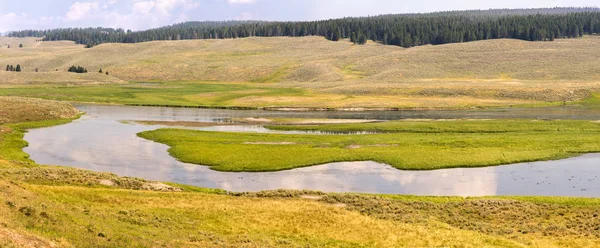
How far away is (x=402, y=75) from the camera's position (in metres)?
156

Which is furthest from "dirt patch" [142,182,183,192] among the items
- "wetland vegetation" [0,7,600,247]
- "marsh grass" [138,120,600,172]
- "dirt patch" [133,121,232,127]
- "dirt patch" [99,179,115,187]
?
"dirt patch" [133,121,232,127]

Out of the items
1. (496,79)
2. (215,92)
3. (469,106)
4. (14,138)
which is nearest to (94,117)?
(14,138)

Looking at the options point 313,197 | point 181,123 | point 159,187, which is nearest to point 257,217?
point 313,197

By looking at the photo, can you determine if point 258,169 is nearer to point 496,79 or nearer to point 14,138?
point 14,138

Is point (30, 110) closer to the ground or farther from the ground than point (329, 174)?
farther from the ground

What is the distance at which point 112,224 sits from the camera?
28.5 meters

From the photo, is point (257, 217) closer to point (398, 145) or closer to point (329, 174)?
point (329, 174)

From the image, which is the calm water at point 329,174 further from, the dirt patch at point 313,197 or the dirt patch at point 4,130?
the dirt patch at point 313,197

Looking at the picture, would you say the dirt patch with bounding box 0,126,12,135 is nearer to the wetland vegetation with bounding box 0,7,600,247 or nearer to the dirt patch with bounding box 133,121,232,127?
the wetland vegetation with bounding box 0,7,600,247

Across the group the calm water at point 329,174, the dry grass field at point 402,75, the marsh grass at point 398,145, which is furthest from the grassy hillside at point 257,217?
the dry grass field at point 402,75

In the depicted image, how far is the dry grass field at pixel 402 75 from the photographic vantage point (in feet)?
380

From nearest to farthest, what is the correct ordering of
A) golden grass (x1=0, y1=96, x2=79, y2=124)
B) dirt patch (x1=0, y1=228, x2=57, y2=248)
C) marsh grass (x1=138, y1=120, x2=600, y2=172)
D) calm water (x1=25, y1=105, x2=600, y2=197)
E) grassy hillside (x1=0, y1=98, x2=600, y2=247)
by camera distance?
dirt patch (x1=0, y1=228, x2=57, y2=248), grassy hillside (x1=0, y1=98, x2=600, y2=247), calm water (x1=25, y1=105, x2=600, y2=197), marsh grass (x1=138, y1=120, x2=600, y2=172), golden grass (x1=0, y1=96, x2=79, y2=124)

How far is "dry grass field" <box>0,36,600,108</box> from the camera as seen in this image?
380 ft

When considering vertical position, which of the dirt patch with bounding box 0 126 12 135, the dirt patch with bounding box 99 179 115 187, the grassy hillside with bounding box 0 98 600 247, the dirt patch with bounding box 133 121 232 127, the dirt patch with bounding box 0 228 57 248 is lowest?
the dirt patch with bounding box 133 121 232 127
